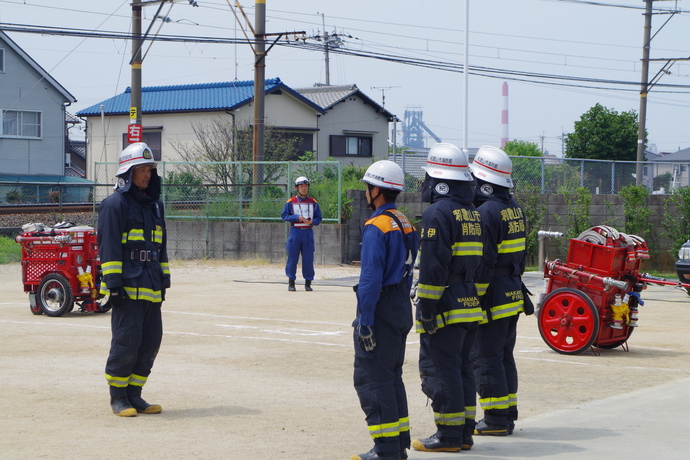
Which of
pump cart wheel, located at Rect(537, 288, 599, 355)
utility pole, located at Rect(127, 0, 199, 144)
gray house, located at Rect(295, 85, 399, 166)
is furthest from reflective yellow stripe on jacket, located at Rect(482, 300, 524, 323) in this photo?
gray house, located at Rect(295, 85, 399, 166)

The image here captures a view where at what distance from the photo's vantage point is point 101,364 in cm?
967

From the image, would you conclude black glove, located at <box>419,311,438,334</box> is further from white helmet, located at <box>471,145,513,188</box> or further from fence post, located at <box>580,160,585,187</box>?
fence post, located at <box>580,160,585,187</box>

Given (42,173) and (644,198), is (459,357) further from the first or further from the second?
(42,173)

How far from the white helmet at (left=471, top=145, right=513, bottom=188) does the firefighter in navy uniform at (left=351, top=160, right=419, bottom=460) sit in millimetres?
1467

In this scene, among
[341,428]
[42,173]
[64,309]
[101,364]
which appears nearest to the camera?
[341,428]

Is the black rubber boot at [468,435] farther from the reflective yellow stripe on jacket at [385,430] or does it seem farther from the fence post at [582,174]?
the fence post at [582,174]

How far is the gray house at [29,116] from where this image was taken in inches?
1741

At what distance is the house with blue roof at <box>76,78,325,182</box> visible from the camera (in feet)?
144

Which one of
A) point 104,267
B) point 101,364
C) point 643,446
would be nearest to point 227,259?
point 101,364

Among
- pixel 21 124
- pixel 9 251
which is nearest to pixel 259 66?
pixel 9 251

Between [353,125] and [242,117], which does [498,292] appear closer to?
[242,117]

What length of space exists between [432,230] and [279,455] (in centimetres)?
186

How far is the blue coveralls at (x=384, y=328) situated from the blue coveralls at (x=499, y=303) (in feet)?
3.52

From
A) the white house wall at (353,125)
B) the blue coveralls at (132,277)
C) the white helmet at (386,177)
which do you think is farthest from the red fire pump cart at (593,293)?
the white house wall at (353,125)
